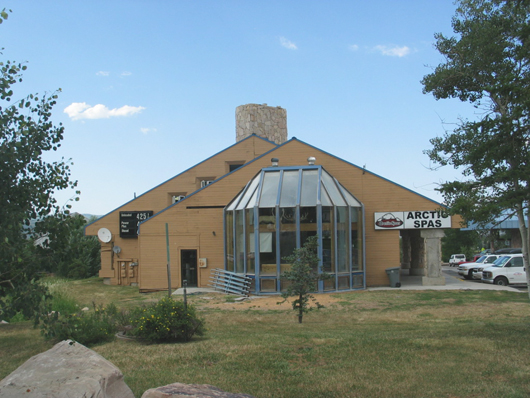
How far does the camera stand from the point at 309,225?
2139 centimetres

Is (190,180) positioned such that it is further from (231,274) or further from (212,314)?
(212,314)

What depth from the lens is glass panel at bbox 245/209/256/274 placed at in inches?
867

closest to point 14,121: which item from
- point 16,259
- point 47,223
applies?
point 47,223

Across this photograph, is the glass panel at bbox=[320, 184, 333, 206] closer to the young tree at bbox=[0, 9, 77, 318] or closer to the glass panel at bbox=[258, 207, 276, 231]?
the glass panel at bbox=[258, 207, 276, 231]

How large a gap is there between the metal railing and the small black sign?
767cm

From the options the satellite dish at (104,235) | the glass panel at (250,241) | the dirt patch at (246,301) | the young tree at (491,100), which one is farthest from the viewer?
the satellite dish at (104,235)

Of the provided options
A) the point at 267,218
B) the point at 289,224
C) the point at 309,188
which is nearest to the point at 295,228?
the point at 289,224

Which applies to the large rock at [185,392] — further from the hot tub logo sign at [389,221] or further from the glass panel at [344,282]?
the hot tub logo sign at [389,221]

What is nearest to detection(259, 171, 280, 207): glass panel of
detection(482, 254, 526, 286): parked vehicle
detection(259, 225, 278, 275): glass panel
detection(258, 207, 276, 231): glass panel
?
detection(258, 207, 276, 231): glass panel

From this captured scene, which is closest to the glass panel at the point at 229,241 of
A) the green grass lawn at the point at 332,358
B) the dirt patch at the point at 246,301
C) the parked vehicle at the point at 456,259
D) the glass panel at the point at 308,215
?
the dirt patch at the point at 246,301

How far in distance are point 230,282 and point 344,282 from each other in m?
5.22

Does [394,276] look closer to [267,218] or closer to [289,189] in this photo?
[289,189]

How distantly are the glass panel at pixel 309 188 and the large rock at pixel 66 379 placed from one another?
1573 cm

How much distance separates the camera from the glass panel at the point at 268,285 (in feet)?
70.3
